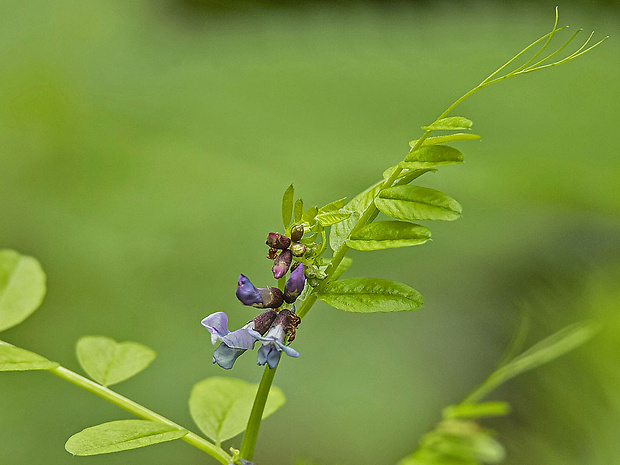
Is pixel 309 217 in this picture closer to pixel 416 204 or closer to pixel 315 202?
pixel 416 204

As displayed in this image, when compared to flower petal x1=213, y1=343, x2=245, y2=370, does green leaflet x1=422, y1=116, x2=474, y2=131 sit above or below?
above

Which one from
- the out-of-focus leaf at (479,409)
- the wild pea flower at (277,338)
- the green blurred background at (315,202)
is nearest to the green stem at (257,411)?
the wild pea flower at (277,338)

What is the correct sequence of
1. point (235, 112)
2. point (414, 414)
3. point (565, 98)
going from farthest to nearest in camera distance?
point (235, 112) → point (565, 98) → point (414, 414)

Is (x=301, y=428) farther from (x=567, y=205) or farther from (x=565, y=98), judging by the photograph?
(x=565, y=98)

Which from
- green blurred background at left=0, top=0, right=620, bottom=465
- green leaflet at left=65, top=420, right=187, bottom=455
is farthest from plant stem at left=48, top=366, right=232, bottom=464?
green blurred background at left=0, top=0, right=620, bottom=465

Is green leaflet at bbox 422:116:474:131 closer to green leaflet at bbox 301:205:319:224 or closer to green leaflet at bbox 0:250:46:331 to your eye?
green leaflet at bbox 301:205:319:224

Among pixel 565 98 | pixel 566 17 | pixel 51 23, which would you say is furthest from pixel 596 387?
pixel 51 23

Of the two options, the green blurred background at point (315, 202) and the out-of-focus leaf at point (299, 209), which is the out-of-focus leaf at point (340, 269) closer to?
the out-of-focus leaf at point (299, 209)

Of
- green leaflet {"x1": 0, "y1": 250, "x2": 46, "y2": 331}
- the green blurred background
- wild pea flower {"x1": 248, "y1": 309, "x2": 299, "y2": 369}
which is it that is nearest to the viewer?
wild pea flower {"x1": 248, "y1": 309, "x2": 299, "y2": 369}
